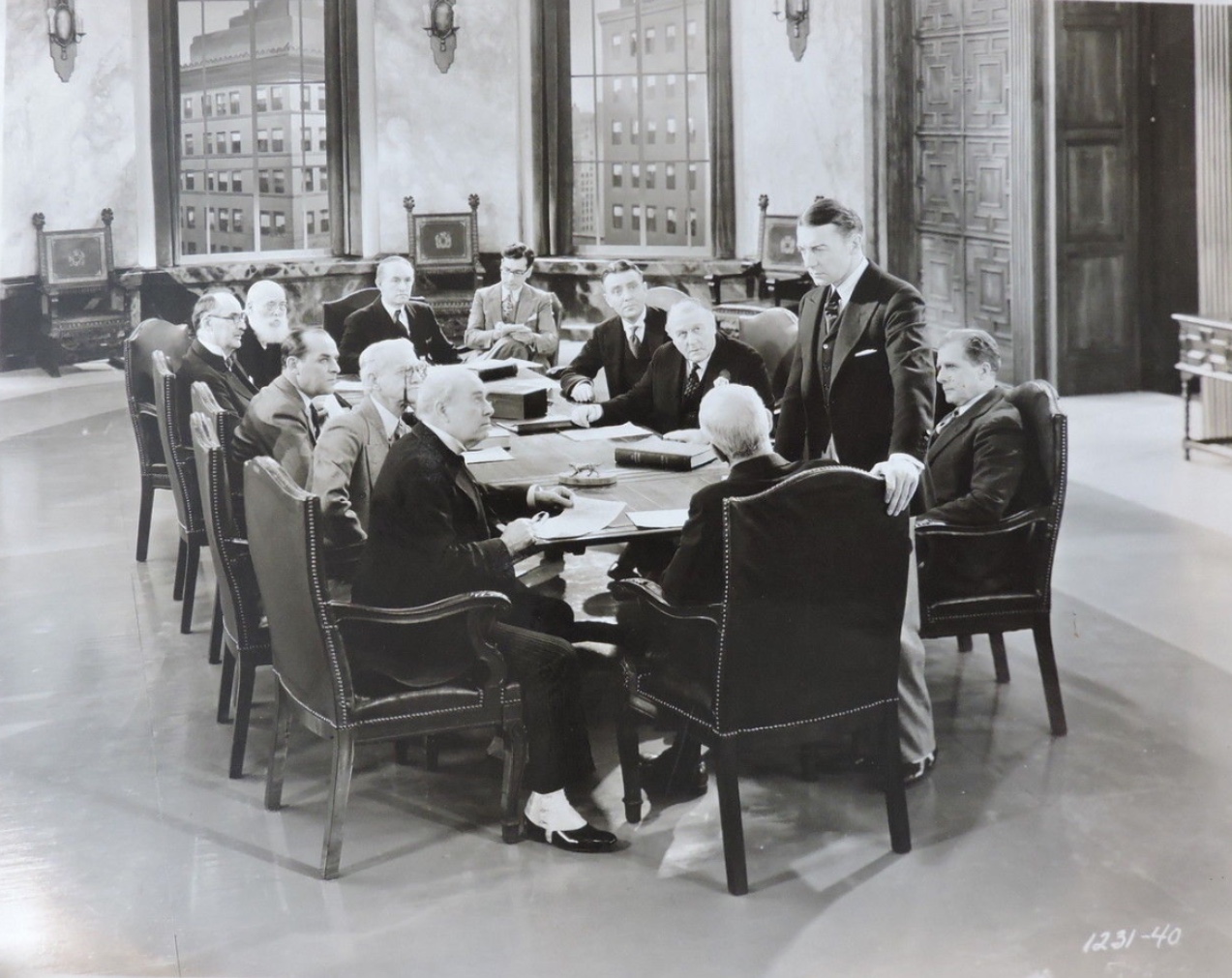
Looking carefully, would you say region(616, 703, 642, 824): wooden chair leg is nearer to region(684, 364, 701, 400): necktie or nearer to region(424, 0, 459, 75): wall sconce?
region(684, 364, 701, 400): necktie

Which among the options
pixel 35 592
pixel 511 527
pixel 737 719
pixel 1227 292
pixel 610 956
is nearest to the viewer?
pixel 610 956

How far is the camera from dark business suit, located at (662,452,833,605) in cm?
354

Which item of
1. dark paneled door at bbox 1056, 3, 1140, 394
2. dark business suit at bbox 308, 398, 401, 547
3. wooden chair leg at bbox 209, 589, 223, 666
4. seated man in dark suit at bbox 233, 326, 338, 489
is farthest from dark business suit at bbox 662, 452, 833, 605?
dark paneled door at bbox 1056, 3, 1140, 394

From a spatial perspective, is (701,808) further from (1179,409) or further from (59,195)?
(59,195)

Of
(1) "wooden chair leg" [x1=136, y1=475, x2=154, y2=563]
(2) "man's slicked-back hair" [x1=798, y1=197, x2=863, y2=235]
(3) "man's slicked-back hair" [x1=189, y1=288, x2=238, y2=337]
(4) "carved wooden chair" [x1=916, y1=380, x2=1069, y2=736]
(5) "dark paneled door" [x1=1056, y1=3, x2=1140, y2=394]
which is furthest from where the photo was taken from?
(5) "dark paneled door" [x1=1056, y1=3, x2=1140, y2=394]

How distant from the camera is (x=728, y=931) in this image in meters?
3.27

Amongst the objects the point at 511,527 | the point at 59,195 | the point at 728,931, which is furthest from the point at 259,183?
the point at 728,931

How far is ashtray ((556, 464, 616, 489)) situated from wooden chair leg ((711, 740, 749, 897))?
1.21 m

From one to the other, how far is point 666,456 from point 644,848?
4.51 feet

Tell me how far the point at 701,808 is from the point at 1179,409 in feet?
19.9

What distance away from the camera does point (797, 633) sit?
3.45 m

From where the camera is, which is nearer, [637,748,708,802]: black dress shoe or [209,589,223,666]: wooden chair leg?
[637,748,708,802]: black dress shoe

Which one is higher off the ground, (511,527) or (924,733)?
(511,527)

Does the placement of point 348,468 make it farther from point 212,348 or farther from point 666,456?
point 212,348
